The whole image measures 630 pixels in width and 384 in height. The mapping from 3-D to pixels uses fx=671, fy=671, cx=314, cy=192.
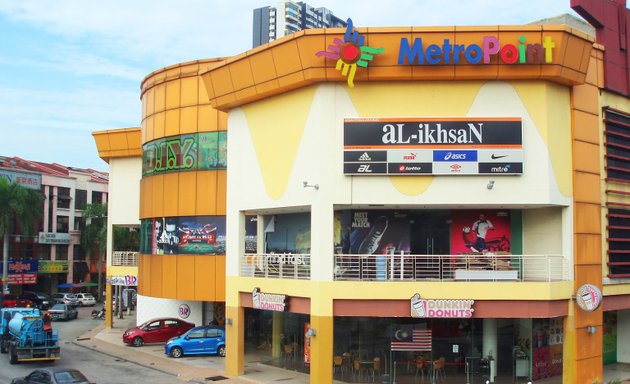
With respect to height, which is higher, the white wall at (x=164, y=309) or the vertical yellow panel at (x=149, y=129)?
the vertical yellow panel at (x=149, y=129)

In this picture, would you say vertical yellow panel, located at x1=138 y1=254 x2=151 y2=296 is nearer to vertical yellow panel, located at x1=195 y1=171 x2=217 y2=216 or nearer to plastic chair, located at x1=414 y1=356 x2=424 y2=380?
vertical yellow panel, located at x1=195 y1=171 x2=217 y2=216

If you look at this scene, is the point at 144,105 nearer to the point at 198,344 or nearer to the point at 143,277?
the point at 143,277

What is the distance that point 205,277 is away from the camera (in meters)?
37.7

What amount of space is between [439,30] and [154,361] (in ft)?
70.9

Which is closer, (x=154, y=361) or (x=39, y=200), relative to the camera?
(x=154, y=361)

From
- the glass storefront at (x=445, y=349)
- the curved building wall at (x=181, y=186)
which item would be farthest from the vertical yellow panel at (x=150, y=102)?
the glass storefront at (x=445, y=349)

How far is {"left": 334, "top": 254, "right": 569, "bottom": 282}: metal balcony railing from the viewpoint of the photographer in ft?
86.9

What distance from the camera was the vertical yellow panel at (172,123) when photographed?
128 feet

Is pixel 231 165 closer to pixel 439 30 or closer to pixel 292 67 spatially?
pixel 292 67

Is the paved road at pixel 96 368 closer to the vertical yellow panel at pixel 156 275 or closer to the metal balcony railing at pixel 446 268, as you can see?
the vertical yellow panel at pixel 156 275

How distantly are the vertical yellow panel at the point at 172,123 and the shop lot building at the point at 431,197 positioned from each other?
27.8 ft

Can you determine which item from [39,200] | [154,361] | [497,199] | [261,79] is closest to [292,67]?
[261,79]

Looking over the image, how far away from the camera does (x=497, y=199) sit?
25562 millimetres

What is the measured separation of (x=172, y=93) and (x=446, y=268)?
2029cm
